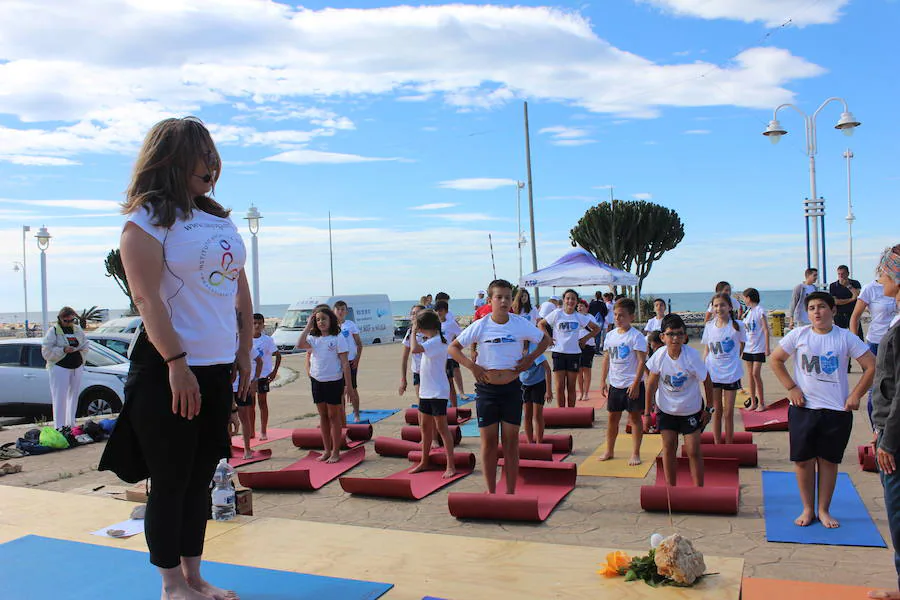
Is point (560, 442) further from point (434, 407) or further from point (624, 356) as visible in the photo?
point (434, 407)

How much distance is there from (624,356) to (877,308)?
360cm

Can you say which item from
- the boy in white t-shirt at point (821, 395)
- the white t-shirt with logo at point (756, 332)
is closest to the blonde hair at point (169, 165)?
the boy in white t-shirt at point (821, 395)

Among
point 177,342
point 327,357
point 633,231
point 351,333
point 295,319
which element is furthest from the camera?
point 633,231

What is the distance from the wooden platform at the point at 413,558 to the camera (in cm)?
293

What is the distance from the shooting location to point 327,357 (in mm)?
8164

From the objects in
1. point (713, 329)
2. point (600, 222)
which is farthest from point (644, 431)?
point (600, 222)

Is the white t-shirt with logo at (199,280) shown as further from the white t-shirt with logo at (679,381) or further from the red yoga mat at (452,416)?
the red yoga mat at (452,416)

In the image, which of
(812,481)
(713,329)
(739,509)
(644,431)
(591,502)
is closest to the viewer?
(812,481)

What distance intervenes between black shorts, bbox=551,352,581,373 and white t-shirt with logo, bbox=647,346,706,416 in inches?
146

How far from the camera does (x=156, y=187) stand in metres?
2.56

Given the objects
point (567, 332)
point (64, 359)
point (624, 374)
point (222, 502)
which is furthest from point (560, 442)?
point (64, 359)

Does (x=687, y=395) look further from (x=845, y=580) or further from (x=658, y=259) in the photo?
(x=658, y=259)

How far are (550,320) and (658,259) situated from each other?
3171cm

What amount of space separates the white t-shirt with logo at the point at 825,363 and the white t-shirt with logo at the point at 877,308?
12.7ft
